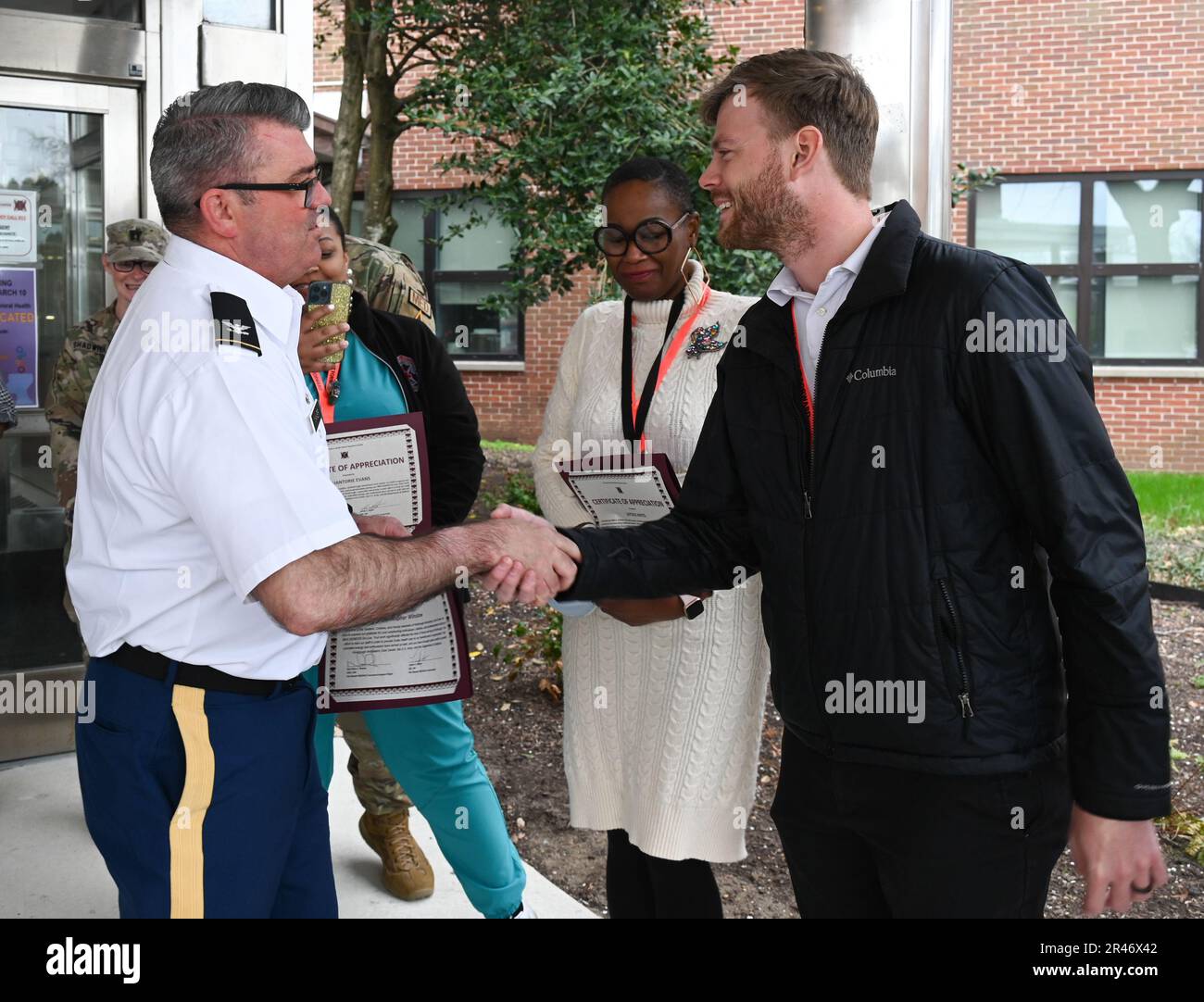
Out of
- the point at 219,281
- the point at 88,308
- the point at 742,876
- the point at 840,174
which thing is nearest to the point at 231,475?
the point at 219,281

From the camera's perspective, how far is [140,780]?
2.16 meters

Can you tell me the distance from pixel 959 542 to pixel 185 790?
4.71 ft

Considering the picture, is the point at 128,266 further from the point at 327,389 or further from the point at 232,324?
the point at 232,324

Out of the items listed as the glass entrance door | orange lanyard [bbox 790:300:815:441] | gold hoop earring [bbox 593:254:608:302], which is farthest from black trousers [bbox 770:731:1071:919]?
gold hoop earring [bbox 593:254:608:302]

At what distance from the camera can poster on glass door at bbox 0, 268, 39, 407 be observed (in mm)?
5371

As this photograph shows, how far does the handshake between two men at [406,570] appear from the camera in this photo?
205cm

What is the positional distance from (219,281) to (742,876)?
3222 millimetres

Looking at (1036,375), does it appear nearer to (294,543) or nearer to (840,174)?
(840,174)

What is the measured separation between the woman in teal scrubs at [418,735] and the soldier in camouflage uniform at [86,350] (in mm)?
1019

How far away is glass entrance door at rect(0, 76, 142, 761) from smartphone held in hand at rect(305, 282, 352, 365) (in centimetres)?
260

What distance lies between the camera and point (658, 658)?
10.6 feet

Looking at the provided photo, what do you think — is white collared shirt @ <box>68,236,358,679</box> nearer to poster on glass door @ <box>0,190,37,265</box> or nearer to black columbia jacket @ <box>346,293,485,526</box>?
black columbia jacket @ <box>346,293,485,526</box>

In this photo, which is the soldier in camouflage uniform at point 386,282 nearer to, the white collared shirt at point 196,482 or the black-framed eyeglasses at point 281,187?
the black-framed eyeglasses at point 281,187

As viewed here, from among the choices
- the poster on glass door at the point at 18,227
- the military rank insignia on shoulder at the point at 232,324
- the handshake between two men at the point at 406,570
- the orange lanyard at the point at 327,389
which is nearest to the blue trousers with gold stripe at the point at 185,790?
the handshake between two men at the point at 406,570
